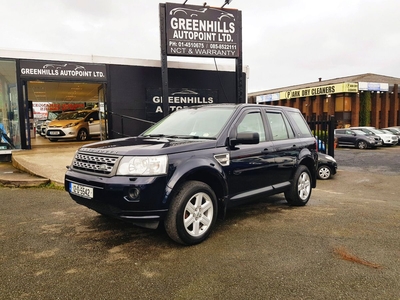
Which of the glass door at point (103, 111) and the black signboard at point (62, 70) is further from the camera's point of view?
the glass door at point (103, 111)

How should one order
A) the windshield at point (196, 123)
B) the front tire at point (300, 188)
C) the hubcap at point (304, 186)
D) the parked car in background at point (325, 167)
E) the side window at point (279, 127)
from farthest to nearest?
the parked car in background at point (325, 167) → the hubcap at point (304, 186) → the front tire at point (300, 188) → the side window at point (279, 127) → the windshield at point (196, 123)

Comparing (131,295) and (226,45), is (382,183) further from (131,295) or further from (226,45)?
(131,295)

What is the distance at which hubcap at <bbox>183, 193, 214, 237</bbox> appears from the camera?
3.72 meters

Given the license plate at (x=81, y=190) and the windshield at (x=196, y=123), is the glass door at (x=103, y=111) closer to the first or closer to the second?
the windshield at (x=196, y=123)

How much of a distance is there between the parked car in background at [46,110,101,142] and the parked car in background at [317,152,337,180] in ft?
34.3

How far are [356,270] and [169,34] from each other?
1008 centimetres

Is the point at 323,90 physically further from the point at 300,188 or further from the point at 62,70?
the point at 300,188

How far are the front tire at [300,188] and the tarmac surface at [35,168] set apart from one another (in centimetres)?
458

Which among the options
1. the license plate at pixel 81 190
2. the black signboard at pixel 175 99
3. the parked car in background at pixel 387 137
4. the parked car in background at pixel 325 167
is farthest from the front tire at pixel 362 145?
the license plate at pixel 81 190

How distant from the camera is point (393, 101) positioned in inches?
1588

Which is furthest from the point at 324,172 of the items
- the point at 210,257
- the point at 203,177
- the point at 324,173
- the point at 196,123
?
the point at 210,257

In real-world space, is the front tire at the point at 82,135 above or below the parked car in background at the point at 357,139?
above

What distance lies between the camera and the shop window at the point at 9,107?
10.7 metres

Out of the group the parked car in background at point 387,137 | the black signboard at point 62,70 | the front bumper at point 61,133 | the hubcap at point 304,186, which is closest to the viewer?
the hubcap at point 304,186
